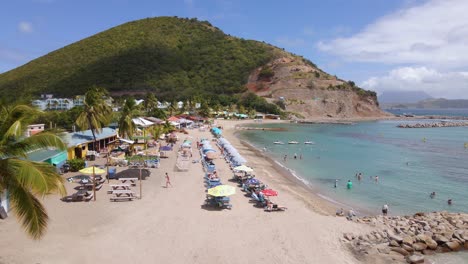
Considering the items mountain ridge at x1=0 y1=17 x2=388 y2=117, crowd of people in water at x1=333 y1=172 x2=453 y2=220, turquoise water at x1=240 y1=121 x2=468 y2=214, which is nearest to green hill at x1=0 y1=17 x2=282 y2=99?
mountain ridge at x1=0 y1=17 x2=388 y2=117

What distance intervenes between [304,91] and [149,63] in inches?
2279

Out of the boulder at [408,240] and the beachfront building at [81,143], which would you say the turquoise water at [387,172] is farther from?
the beachfront building at [81,143]

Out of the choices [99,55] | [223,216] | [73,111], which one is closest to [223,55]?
[99,55]

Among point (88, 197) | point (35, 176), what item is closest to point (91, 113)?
point (88, 197)

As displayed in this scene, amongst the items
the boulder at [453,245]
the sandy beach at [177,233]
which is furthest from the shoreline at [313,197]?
the boulder at [453,245]

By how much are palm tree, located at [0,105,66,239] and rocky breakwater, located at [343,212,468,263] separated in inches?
439

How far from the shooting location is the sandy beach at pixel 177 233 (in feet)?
40.5

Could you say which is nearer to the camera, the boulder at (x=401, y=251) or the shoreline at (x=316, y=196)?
the boulder at (x=401, y=251)

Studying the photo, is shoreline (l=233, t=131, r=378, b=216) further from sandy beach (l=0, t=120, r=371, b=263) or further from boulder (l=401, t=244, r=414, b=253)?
boulder (l=401, t=244, r=414, b=253)

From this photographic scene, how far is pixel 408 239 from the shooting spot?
14.8m

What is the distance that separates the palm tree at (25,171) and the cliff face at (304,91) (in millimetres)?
114503

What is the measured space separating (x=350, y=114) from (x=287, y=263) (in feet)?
426

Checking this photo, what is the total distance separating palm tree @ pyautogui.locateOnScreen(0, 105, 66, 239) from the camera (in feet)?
24.1

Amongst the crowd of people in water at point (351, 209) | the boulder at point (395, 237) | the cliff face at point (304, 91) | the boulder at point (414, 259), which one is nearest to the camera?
the boulder at point (414, 259)
